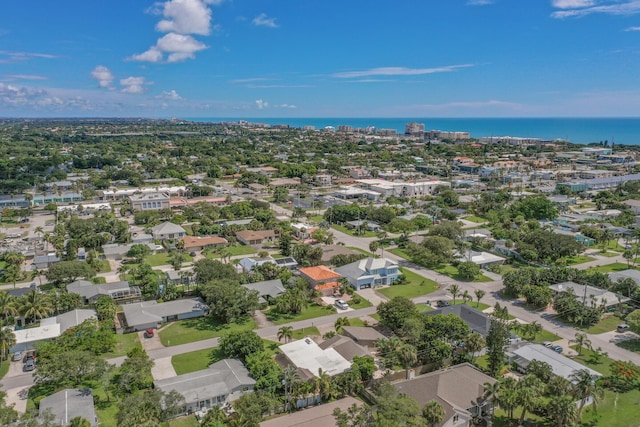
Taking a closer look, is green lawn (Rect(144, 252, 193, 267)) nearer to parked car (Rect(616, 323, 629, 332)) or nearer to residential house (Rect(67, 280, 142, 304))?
residential house (Rect(67, 280, 142, 304))

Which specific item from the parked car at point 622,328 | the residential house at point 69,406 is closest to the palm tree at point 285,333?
the residential house at point 69,406

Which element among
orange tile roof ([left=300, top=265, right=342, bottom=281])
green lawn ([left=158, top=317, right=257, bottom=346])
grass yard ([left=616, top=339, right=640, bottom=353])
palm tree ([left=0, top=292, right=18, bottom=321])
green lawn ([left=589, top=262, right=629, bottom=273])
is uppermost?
palm tree ([left=0, top=292, right=18, bottom=321])

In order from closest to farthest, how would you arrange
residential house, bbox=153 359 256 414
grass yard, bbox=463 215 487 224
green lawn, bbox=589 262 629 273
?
1. residential house, bbox=153 359 256 414
2. green lawn, bbox=589 262 629 273
3. grass yard, bbox=463 215 487 224

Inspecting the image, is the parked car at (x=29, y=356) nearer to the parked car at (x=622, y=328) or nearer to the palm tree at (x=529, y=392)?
the palm tree at (x=529, y=392)

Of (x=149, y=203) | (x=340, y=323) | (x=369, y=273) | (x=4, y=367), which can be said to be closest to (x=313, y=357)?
(x=340, y=323)

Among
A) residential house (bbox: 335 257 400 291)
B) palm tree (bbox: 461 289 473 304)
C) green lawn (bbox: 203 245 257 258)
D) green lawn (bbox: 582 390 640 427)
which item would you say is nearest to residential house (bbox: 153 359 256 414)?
residential house (bbox: 335 257 400 291)

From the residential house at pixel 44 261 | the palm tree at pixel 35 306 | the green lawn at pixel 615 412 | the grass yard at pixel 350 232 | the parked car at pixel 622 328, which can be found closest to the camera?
the green lawn at pixel 615 412

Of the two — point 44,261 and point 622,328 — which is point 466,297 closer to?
point 622,328
